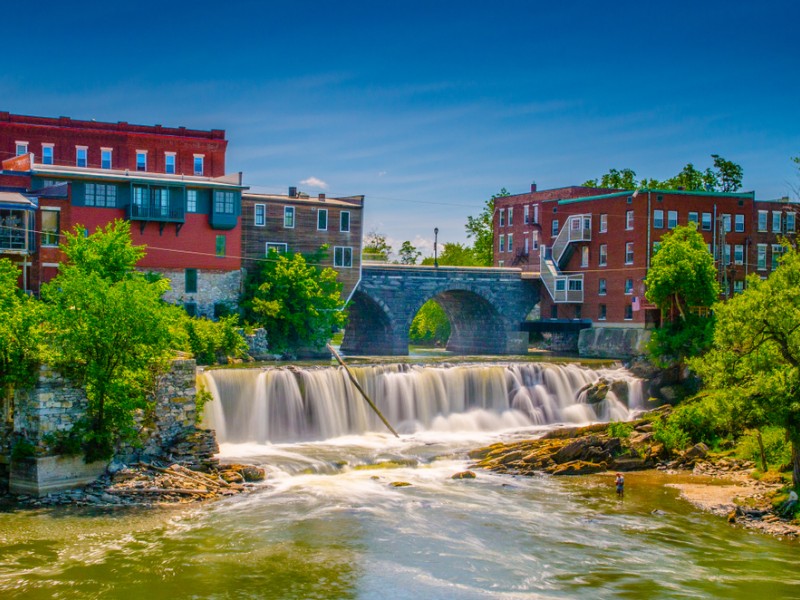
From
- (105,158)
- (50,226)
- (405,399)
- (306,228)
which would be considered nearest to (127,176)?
(50,226)

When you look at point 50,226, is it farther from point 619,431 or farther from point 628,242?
point 628,242

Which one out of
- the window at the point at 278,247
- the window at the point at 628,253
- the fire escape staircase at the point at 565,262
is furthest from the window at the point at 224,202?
the window at the point at 628,253

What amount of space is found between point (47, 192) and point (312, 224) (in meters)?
16.6

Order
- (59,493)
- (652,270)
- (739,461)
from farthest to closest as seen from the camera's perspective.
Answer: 1. (652,270)
2. (739,461)
3. (59,493)

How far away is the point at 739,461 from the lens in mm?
34812

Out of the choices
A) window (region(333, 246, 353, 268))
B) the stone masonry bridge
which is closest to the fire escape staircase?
the stone masonry bridge

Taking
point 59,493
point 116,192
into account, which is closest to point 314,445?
point 59,493

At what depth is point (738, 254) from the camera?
218 ft

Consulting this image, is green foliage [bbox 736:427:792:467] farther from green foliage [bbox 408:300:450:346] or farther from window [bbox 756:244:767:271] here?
green foliage [bbox 408:300:450:346]

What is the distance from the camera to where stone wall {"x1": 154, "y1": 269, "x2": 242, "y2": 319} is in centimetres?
5192

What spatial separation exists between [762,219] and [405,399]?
37.4 metres

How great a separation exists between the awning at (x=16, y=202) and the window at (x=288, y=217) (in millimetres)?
15626

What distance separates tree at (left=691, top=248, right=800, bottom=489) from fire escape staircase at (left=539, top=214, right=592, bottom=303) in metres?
39.7

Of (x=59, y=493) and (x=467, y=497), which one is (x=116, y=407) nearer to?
(x=59, y=493)
